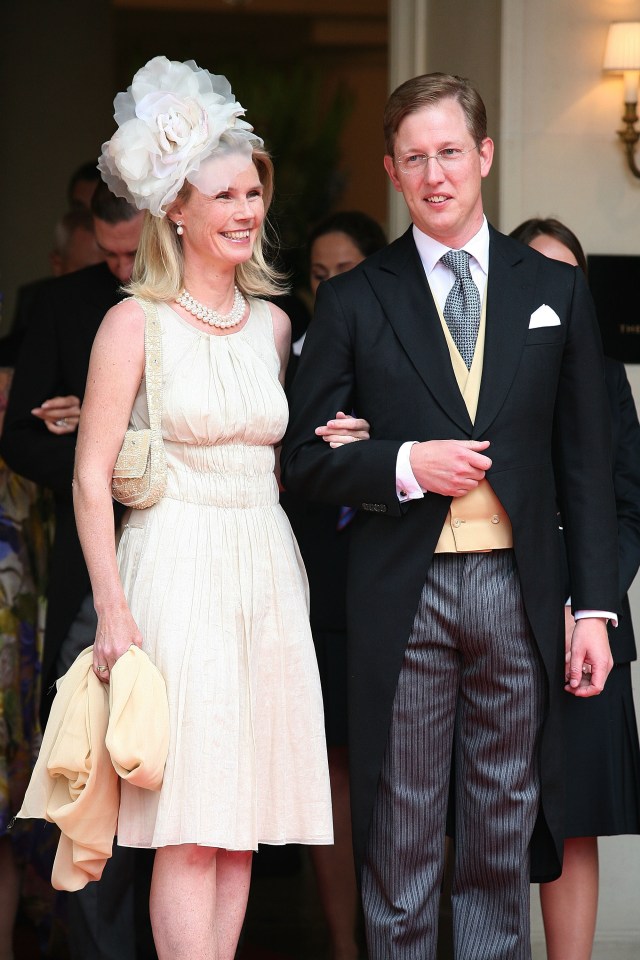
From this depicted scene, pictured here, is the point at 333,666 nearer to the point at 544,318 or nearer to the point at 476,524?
the point at 476,524

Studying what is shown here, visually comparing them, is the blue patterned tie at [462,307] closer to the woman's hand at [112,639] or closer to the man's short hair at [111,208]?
the woman's hand at [112,639]

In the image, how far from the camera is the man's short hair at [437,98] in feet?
9.59

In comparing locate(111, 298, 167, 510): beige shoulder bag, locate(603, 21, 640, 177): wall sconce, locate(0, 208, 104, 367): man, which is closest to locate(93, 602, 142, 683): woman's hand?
locate(111, 298, 167, 510): beige shoulder bag

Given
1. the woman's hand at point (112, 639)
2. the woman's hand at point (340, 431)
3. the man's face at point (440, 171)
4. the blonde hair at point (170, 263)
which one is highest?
the man's face at point (440, 171)

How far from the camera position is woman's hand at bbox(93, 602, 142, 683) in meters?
2.81

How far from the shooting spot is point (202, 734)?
9.30ft

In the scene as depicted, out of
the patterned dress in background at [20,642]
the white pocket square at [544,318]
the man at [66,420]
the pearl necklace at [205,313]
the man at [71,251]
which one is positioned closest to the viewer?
the white pocket square at [544,318]

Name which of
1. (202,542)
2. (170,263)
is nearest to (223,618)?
(202,542)

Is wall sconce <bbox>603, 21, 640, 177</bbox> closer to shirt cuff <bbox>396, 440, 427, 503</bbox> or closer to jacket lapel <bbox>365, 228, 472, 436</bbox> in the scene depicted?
jacket lapel <bbox>365, 228, 472, 436</bbox>

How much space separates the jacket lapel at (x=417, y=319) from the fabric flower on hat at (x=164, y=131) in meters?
0.41

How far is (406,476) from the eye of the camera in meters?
2.84

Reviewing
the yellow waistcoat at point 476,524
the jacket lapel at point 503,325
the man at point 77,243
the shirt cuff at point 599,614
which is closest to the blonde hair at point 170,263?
the jacket lapel at point 503,325

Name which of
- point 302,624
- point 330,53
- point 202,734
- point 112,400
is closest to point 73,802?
point 202,734

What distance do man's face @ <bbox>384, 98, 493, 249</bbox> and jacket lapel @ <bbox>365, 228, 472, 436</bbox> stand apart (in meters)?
0.11
